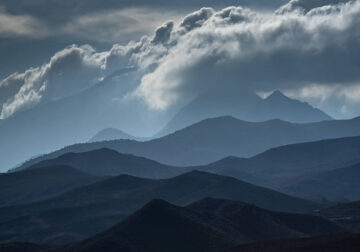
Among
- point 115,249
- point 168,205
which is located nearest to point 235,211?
point 168,205

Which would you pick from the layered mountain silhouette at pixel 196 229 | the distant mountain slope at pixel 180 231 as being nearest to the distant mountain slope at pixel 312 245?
the layered mountain silhouette at pixel 196 229

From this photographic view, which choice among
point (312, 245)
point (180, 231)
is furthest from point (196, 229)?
point (312, 245)

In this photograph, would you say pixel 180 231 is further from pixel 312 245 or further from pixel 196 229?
pixel 312 245

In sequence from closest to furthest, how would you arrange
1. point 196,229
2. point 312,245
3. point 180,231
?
point 312,245 < point 180,231 < point 196,229

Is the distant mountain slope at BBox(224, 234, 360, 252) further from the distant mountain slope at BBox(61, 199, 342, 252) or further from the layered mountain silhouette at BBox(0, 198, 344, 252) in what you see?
the distant mountain slope at BBox(61, 199, 342, 252)

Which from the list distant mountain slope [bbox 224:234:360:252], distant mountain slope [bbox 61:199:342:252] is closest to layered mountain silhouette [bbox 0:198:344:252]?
distant mountain slope [bbox 61:199:342:252]

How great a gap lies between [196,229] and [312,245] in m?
40.2

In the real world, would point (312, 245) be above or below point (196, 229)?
below

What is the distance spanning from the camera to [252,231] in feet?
576

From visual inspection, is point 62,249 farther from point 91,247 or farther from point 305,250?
point 305,250

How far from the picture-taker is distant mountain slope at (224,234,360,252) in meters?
116

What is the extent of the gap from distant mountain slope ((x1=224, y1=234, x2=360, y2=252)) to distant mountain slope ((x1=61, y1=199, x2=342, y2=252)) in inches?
713

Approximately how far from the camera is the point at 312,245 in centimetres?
12469

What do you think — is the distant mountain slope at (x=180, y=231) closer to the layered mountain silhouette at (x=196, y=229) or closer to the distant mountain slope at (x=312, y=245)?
the layered mountain silhouette at (x=196, y=229)
